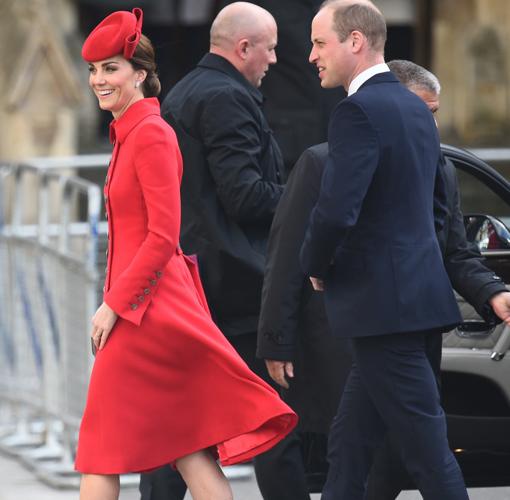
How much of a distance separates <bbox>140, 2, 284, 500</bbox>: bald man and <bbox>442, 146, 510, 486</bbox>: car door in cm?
61

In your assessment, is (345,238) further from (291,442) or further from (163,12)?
(163,12)

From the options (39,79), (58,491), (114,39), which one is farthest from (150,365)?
(39,79)

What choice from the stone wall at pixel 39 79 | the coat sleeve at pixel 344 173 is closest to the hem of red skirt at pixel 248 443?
the coat sleeve at pixel 344 173

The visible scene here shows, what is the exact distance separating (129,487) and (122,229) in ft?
8.50

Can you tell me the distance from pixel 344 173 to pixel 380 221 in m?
0.18

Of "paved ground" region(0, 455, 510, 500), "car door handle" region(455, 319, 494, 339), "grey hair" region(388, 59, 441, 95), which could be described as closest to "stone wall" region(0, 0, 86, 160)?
"paved ground" region(0, 455, 510, 500)

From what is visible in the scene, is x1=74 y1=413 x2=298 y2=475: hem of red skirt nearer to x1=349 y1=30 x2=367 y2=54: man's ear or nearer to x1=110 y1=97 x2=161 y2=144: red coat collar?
x1=110 y1=97 x2=161 y2=144: red coat collar

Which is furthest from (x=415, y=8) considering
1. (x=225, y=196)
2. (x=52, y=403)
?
(x=225, y=196)

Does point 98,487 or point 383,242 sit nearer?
point 383,242

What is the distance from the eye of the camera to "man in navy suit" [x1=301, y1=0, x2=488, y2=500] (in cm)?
508

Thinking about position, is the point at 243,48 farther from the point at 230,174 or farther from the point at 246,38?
the point at 230,174

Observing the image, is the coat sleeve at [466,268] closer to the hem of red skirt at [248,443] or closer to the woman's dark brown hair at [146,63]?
the hem of red skirt at [248,443]

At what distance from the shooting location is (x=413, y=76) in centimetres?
577

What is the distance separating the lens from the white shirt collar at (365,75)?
5.25 meters
